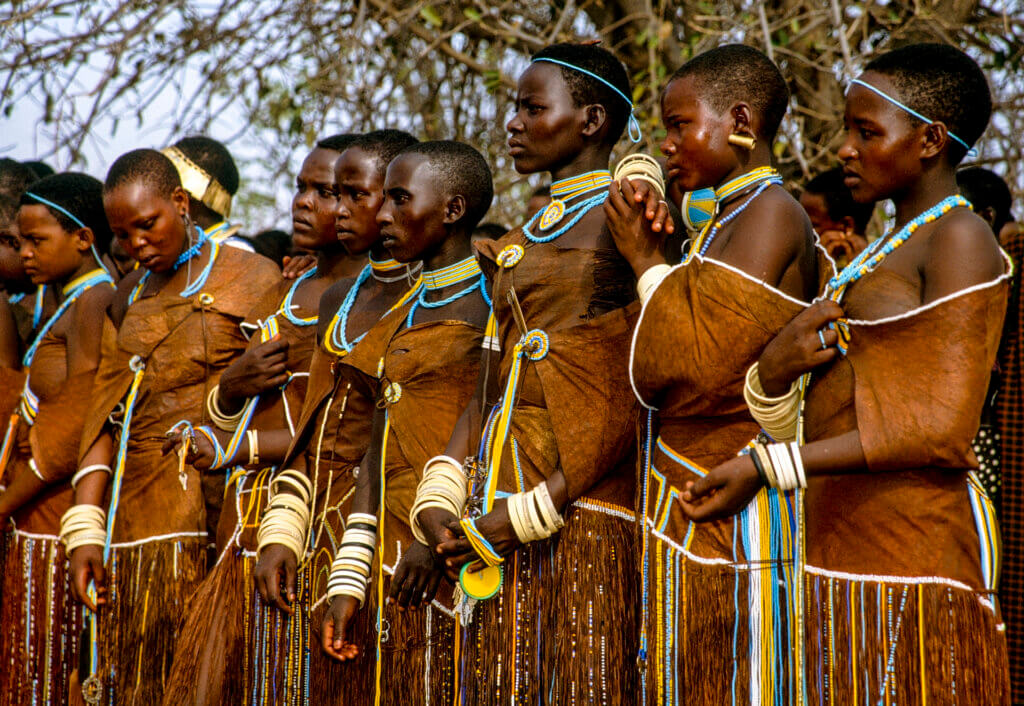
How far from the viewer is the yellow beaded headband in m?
5.89

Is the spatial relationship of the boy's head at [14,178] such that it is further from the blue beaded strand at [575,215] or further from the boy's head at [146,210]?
the blue beaded strand at [575,215]

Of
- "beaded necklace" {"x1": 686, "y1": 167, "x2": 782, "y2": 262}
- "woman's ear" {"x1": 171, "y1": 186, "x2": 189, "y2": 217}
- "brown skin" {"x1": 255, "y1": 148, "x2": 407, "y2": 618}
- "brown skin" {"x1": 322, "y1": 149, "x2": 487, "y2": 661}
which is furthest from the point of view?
"woman's ear" {"x1": 171, "y1": 186, "x2": 189, "y2": 217}

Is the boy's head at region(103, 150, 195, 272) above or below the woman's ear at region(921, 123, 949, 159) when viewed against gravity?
above

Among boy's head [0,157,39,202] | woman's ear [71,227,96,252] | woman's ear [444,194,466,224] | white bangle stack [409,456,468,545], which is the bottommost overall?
white bangle stack [409,456,468,545]

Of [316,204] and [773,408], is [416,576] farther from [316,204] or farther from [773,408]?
[316,204]

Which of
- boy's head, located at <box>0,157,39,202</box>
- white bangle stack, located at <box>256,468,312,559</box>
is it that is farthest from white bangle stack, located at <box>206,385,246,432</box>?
boy's head, located at <box>0,157,39,202</box>

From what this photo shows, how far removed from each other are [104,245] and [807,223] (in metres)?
4.21

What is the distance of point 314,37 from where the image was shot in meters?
7.59

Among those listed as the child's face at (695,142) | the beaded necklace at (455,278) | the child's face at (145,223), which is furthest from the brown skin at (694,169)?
the child's face at (145,223)

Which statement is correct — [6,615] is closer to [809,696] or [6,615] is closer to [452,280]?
[452,280]

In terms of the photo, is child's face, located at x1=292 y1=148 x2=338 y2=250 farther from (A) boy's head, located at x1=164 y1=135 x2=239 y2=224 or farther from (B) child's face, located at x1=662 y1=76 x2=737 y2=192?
(B) child's face, located at x1=662 y1=76 x2=737 y2=192

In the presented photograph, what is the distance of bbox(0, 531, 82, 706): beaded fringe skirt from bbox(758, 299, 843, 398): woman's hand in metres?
3.79

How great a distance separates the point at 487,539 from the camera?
134 inches

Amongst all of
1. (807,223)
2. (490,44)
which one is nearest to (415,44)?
(490,44)
